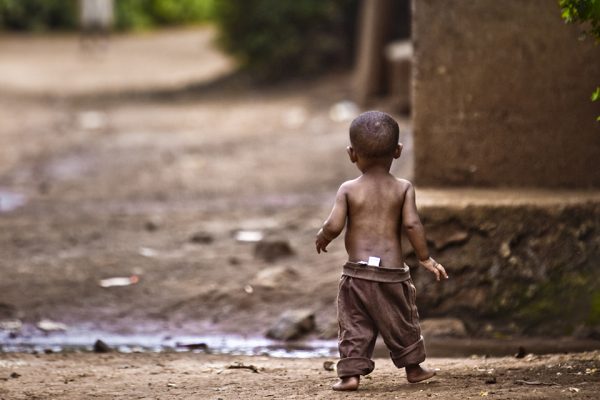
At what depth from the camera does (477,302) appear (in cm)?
532

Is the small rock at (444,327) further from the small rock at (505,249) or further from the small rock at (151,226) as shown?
the small rock at (151,226)

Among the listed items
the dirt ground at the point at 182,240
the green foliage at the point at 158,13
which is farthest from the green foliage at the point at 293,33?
the green foliage at the point at 158,13

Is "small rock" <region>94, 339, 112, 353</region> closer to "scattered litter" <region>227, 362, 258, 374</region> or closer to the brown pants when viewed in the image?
"scattered litter" <region>227, 362, 258, 374</region>

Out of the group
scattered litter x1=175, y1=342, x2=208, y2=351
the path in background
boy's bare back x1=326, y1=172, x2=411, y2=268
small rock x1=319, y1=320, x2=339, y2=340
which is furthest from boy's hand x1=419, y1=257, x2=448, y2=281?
the path in background

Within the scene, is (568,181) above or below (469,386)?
above

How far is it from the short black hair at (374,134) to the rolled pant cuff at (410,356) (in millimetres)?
689

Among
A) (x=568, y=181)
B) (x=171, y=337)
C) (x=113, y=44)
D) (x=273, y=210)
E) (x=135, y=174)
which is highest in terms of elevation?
(x=113, y=44)

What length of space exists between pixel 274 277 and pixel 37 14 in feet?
78.3

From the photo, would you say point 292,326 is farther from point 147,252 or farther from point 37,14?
point 37,14

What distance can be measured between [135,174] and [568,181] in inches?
209

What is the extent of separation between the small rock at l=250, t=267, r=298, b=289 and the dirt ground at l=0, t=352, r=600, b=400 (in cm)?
123

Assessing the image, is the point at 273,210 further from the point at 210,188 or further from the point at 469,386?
the point at 469,386

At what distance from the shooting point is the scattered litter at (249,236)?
739 cm

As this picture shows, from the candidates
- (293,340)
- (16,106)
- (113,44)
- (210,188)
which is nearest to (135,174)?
(210,188)
